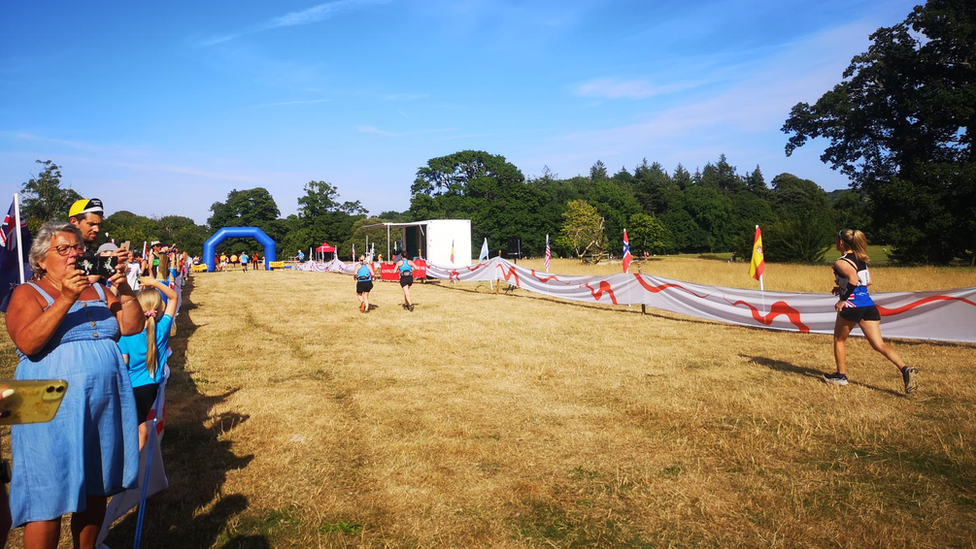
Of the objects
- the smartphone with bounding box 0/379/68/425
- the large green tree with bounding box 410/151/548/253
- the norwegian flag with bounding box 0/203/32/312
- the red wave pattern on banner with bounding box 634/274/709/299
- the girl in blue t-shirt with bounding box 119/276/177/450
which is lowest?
the red wave pattern on banner with bounding box 634/274/709/299

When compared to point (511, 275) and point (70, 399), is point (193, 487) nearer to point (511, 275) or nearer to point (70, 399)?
point (70, 399)

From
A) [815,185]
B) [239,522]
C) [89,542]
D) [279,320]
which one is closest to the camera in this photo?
[89,542]

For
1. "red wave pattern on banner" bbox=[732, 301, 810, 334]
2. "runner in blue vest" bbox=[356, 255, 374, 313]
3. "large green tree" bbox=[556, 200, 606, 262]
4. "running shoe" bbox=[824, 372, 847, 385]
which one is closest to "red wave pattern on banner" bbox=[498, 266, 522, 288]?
"runner in blue vest" bbox=[356, 255, 374, 313]

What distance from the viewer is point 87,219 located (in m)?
3.25

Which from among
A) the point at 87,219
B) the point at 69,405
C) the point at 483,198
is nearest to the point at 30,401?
the point at 69,405

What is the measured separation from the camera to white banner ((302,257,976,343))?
8.47 m

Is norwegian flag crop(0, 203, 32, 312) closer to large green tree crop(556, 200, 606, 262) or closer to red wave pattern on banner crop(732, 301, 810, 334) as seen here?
red wave pattern on banner crop(732, 301, 810, 334)

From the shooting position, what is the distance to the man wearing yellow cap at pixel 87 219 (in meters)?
3.25

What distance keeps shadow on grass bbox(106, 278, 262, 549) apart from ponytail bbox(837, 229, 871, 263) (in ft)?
22.2

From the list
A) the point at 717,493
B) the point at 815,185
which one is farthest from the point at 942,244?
the point at 815,185

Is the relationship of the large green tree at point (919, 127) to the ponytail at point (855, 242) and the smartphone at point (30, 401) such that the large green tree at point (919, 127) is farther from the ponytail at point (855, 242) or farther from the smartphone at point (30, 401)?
the smartphone at point (30, 401)

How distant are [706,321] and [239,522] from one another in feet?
35.2

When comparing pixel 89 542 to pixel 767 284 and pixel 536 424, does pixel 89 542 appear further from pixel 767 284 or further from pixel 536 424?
pixel 767 284

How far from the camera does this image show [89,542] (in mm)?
2682
